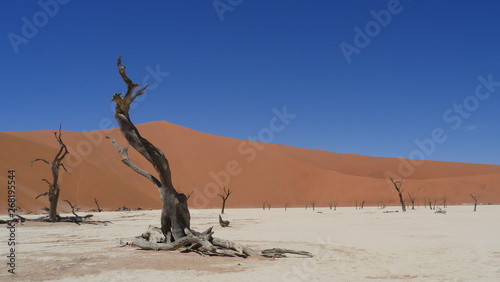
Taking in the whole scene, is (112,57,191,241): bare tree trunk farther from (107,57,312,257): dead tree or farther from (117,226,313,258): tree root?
(117,226,313,258): tree root

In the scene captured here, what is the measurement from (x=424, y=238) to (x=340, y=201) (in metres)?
59.5

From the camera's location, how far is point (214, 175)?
79.2m

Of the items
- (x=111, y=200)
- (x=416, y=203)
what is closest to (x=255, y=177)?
(x=416, y=203)

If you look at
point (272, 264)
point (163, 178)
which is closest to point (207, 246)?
point (272, 264)

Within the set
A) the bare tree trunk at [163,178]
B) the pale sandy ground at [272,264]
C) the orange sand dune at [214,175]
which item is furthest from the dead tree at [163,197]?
the orange sand dune at [214,175]

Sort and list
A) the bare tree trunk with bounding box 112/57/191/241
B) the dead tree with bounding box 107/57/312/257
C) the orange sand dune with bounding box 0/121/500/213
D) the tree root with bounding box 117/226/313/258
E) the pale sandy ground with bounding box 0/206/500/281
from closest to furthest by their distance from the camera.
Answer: the pale sandy ground with bounding box 0/206/500/281 < the tree root with bounding box 117/226/313/258 < the dead tree with bounding box 107/57/312/257 < the bare tree trunk with bounding box 112/57/191/241 < the orange sand dune with bounding box 0/121/500/213

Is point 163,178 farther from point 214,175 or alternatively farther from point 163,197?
point 214,175

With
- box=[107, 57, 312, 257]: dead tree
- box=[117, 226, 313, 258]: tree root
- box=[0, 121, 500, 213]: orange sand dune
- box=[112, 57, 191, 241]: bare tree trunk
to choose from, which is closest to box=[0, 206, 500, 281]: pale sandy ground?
box=[117, 226, 313, 258]: tree root

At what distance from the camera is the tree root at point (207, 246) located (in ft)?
32.8

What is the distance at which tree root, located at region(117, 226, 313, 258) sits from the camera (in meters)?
9.98

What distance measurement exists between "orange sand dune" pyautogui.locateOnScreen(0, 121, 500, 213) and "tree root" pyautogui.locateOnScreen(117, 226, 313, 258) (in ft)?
96.8

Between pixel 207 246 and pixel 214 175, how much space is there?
2737 inches

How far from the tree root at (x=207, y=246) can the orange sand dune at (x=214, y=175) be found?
1162 inches

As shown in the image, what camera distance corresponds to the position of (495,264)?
8898 mm
